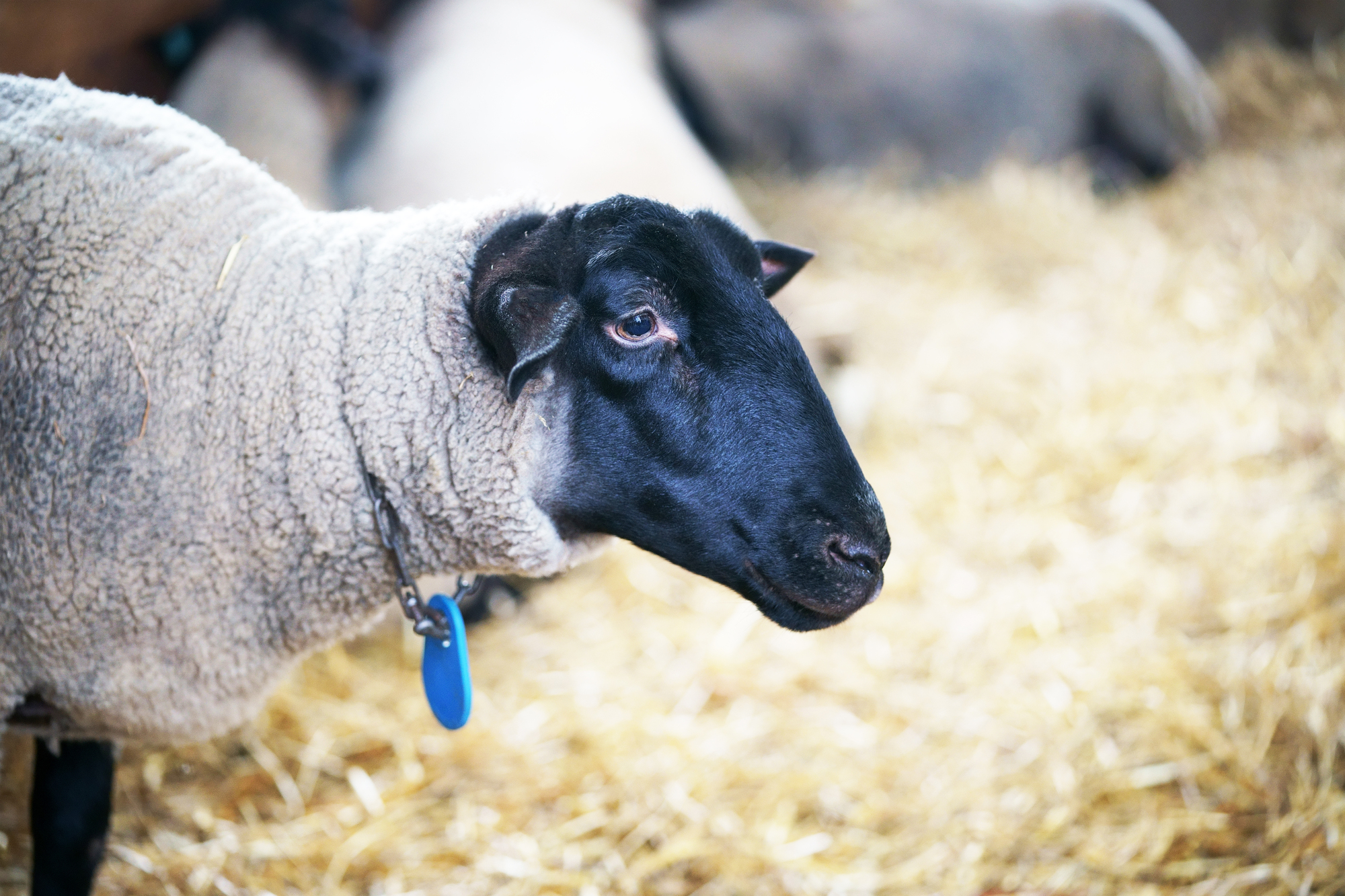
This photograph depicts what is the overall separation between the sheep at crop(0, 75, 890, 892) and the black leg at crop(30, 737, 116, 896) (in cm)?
22

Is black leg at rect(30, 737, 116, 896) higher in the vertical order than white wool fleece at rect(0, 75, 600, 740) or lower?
lower

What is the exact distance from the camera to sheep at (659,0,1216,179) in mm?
Answer: 5371

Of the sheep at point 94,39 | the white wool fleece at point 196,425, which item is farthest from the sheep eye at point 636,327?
the sheep at point 94,39

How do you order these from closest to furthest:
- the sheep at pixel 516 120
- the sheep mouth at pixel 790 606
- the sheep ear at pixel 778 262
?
the sheep mouth at pixel 790 606, the sheep ear at pixel 778 262, the sheep at pixel 516 120

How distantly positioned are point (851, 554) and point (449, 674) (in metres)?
0.74

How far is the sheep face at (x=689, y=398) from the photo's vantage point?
1.46 meters

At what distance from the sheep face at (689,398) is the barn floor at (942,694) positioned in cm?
110

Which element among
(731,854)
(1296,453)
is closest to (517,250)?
(731,854)

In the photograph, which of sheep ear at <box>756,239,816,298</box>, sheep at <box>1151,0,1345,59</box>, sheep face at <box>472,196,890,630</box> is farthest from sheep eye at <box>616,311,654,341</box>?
sheep at <box>1151,0,1345,59</box>

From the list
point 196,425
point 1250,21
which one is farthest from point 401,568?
point 1250,21

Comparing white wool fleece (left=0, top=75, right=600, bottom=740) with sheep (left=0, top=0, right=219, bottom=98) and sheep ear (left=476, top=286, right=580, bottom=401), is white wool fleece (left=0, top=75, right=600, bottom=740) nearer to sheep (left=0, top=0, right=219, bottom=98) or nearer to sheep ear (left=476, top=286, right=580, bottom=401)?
sheep ear (left=476, top=286, right=580, bottom=401)

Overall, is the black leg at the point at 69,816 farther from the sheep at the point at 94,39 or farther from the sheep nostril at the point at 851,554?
the sheep at the point at 94,39

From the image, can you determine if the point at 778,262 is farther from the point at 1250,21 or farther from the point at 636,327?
the point at 1250,21

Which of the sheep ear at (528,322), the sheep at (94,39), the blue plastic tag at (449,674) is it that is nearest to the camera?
the sheep ear at (528,322)
